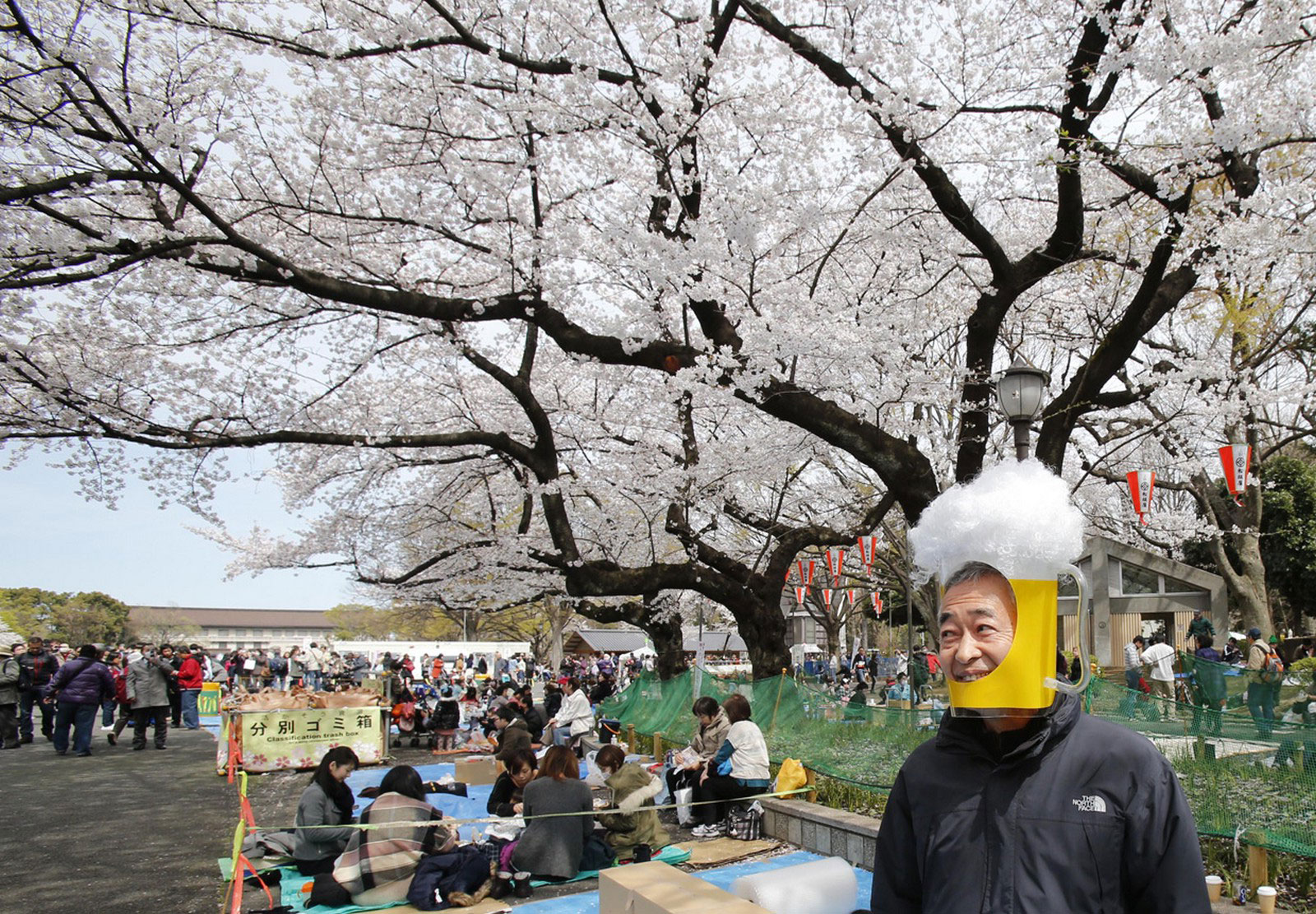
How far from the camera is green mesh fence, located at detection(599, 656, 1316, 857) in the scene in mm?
5191

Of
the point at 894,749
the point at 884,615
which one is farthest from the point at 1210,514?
the point at 884,615

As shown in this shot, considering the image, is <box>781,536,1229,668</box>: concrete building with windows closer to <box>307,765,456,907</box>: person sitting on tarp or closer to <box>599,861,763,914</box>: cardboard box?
<box>307,765,456,907</box>: person sitting on tarp

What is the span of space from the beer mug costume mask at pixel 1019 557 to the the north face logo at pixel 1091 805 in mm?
190

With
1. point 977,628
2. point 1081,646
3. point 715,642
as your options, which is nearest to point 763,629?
point 1081,646

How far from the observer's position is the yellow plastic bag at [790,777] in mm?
8344

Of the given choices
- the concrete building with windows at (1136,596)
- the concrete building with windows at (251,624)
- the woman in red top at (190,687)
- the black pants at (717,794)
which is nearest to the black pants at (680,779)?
the black pants at (717,794)

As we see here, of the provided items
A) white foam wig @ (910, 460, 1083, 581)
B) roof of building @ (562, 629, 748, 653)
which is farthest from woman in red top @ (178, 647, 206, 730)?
roof of building @ (562, 629, 748, 653)

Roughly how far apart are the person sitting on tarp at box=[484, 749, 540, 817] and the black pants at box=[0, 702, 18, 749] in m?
11.1

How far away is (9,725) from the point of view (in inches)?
617

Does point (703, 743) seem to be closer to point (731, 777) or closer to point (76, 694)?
point (731, 777)

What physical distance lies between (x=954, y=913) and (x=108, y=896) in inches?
282

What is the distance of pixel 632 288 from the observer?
12.7 m

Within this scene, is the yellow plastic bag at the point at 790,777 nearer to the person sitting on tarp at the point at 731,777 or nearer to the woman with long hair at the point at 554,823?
the person sitting on tarp at the point at 731,777

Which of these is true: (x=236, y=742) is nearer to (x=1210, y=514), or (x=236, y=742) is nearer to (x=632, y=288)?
(x=632, y=288)
